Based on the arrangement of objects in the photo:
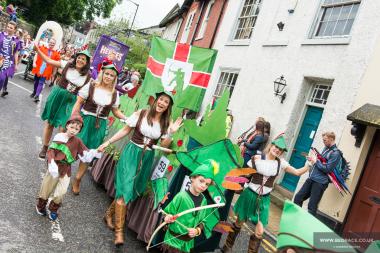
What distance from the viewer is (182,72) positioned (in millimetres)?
5941

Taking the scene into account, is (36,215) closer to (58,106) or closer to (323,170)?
(58,106)

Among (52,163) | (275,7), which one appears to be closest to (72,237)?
(52,163)

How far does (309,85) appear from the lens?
10484mm

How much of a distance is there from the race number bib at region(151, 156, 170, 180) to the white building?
15.5ft

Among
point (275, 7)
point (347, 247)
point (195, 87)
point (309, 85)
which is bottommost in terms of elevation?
point (347, 247)

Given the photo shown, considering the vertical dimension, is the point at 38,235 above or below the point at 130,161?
below

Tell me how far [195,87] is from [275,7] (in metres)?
8.07

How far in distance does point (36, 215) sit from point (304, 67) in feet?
25.7

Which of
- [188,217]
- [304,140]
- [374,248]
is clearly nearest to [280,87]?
[304,140]

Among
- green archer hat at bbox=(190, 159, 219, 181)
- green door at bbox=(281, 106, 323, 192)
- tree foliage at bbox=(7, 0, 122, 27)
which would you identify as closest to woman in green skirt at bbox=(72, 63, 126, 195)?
green archer hat at bbox=(190, 159, 219, 181)

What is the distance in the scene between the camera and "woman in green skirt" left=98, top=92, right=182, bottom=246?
4801 mm

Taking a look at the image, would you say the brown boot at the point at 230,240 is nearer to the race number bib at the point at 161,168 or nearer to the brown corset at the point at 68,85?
the race number bib at the point at 161,168

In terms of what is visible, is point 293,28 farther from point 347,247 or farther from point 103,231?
point 347,247

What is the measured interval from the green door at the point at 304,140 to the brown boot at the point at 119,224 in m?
6.55
